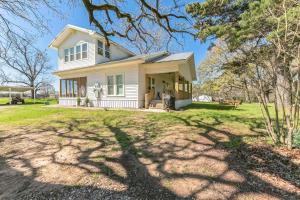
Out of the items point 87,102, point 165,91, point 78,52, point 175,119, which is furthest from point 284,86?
point 78,52

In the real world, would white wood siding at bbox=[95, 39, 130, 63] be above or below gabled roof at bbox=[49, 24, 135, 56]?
below

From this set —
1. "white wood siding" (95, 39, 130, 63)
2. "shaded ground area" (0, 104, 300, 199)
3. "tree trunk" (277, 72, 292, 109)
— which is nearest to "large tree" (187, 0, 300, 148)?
"tree trunk" (277, 72, 292, 109)

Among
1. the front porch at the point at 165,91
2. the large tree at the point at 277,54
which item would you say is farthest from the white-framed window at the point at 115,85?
the large tree at the point at 277,54

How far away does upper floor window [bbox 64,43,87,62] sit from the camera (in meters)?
14.7

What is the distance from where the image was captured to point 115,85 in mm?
12531

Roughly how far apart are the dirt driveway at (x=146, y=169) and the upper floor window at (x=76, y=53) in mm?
11148

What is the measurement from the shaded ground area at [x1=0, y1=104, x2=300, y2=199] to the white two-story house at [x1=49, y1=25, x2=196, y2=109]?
685cm

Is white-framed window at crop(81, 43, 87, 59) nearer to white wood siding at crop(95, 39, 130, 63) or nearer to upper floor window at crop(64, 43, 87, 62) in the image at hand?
upper floor window at crop(64, 43, 87, 62)

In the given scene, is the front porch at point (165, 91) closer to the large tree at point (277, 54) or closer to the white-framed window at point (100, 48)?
the white-framed window at point (100, 48)

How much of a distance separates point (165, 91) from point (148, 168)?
39.4ft

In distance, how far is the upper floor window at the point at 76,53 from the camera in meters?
14.7

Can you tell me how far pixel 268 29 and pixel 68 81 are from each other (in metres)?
16.3

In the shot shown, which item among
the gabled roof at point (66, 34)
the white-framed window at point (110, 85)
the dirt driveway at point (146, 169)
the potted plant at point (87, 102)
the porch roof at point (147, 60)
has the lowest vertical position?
the dirt driveway at point (146, 169)

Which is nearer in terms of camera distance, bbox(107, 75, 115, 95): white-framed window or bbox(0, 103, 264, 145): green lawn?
bbox(0, 103, 264, 145): green lawn
